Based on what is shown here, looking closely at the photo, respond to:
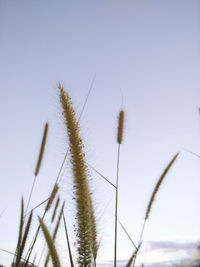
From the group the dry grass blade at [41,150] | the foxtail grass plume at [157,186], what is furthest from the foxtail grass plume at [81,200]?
the dry grass blade at [41,150]

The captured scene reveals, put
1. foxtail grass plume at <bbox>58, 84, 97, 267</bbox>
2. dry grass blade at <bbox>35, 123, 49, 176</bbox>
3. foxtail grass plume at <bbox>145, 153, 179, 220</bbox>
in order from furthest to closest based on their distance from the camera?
dry grass blade at <bbox>35, 123, 49, 176</bbox>, foxtail grass plume at <bbox>145, 153, 179, 220</bbox>, foxtail grass plume at <bbox>58, 84, 97, 267</bbox>

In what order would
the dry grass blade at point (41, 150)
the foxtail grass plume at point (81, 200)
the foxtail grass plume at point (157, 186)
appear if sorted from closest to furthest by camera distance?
the foxtail grass plume at point (81, 200) → the foxtail grass plume at point (157, 186) → the dry grass blade at point (41, 150)

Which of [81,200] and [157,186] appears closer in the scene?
[81,200]

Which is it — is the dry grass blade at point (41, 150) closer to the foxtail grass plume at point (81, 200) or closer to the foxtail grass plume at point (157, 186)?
the foxtail grass plume at point (157, 186)

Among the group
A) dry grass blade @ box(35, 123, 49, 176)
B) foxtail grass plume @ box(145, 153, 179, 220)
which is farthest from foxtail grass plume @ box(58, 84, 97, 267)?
dry grass blade @ box(35, 123, 49, 176)

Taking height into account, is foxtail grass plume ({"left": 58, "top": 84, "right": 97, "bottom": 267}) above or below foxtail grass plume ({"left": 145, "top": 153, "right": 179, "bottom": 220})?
below

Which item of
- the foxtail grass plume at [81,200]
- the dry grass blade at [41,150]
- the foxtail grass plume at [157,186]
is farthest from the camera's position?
the dry grass blade at [41,150]

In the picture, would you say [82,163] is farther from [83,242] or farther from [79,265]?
[79,265]

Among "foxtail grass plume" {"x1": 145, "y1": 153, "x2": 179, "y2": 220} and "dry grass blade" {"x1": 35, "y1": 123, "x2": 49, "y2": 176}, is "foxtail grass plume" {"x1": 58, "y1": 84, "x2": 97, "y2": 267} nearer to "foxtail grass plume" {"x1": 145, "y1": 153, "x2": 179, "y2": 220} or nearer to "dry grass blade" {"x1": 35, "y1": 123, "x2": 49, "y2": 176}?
"foxtail grass plume" {"x1": 145, "y1": 153, "x2": 179, "y2": 220}

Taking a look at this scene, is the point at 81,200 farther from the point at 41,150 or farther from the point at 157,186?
the point at 41,150

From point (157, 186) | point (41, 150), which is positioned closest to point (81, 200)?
point (157, 186)

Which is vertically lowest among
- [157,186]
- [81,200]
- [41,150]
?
[81,200]
